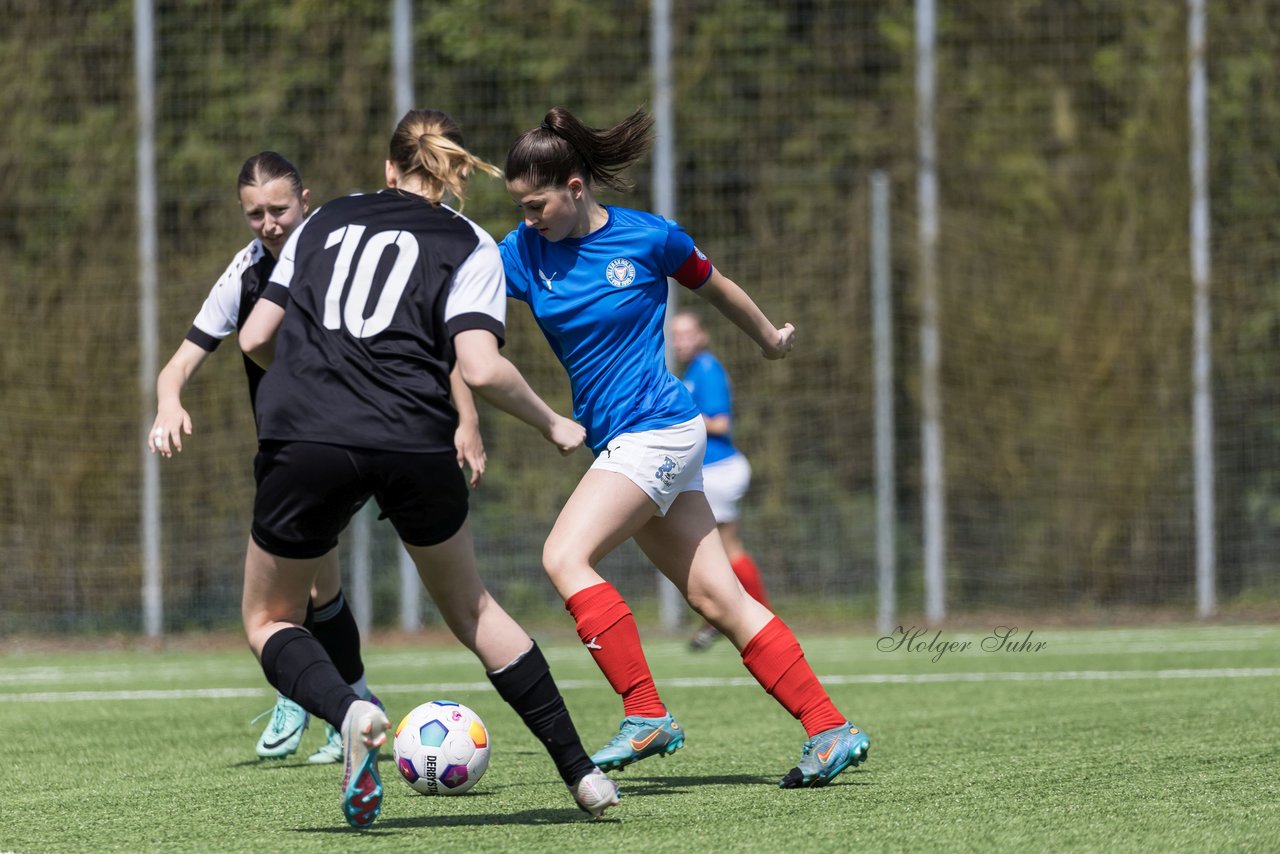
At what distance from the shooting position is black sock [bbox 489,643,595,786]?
409 centimetres

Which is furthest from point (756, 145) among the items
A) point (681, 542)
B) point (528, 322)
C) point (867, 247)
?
point (681, 542)

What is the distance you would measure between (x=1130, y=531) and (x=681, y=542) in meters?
→ 8.95

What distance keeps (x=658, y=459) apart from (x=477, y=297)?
91 cm

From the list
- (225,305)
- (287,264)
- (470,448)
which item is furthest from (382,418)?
(225,305)

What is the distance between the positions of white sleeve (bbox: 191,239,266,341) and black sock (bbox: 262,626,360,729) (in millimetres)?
1275

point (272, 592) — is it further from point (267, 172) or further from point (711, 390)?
point (711, 390)

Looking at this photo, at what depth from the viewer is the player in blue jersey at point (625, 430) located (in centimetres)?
468

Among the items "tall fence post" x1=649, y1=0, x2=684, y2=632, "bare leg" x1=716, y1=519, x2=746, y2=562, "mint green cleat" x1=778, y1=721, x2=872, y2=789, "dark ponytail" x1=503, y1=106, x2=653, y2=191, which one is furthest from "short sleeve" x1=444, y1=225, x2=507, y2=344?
"tall fence post" x1=649, y1=0, x2=684, y2=632

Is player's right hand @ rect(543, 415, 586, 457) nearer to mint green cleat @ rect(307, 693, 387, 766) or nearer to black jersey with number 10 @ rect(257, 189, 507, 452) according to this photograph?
black jersey with number 10 @ rect(257, 189, 507, 452)

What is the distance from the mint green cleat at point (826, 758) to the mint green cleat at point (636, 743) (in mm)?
360

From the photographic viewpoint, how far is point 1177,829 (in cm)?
384

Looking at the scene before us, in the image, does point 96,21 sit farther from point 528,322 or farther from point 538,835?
point 538,835

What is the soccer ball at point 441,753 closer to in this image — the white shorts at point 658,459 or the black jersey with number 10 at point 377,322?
the white shorts at point 658,459

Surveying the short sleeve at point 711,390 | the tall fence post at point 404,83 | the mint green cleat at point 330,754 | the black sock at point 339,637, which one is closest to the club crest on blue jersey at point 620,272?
the black sock at point 339,637
